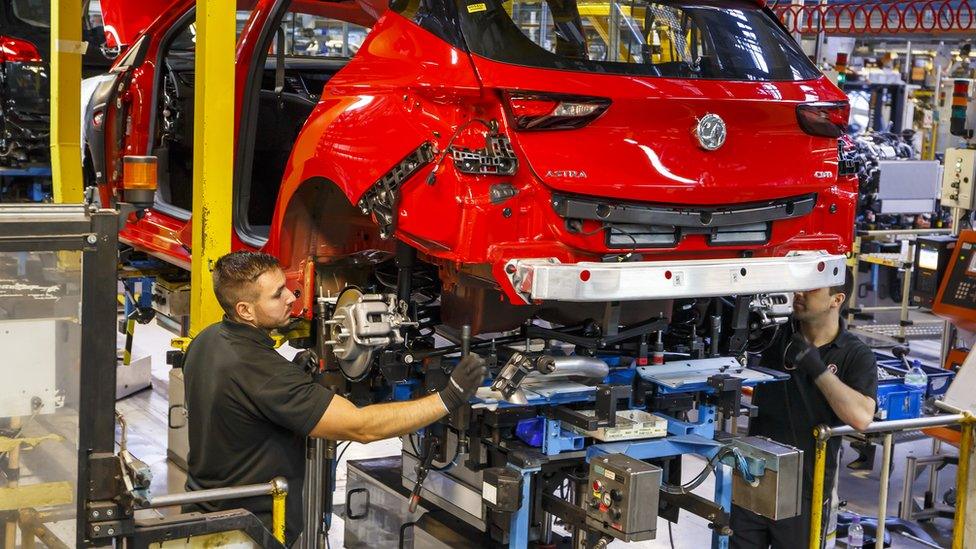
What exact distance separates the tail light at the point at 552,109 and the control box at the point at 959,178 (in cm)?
496

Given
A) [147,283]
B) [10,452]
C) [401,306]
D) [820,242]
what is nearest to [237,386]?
[401,306]

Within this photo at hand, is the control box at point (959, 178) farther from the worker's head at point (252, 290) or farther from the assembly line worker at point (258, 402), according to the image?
the worker's head at point (252, 290)

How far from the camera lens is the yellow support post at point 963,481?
4555mm

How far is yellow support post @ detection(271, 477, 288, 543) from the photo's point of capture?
133 inches

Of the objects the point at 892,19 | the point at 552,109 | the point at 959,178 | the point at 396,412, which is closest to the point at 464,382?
the point at 396,412

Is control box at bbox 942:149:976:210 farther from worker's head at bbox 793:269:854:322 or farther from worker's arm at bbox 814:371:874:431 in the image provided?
worker's arm at bbox 814:371:874:431

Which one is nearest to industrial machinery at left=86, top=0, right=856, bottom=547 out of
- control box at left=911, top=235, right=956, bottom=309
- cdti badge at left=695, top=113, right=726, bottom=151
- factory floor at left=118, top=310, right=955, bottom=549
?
cdti badge at left=695, top=113, right=726, bottom=151

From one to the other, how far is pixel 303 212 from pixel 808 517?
2.31m

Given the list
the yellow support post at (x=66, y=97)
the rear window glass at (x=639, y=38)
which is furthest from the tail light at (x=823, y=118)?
the yellow support post at (x=66, y=97)

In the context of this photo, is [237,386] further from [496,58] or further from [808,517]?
[808,517]

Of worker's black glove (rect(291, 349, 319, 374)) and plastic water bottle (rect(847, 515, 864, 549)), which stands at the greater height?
worker's black glove (rect(291, 349, 319, 374))

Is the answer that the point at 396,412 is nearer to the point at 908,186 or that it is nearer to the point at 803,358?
the point at 803,358

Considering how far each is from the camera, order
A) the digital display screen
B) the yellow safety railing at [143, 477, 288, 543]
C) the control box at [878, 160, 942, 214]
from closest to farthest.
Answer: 1. the yellow safety railing at [143, 477, 288, 543]
2. the digital display screen
3. the control box at [878, 160, 942, 214]

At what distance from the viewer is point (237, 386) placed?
3.60 metres
